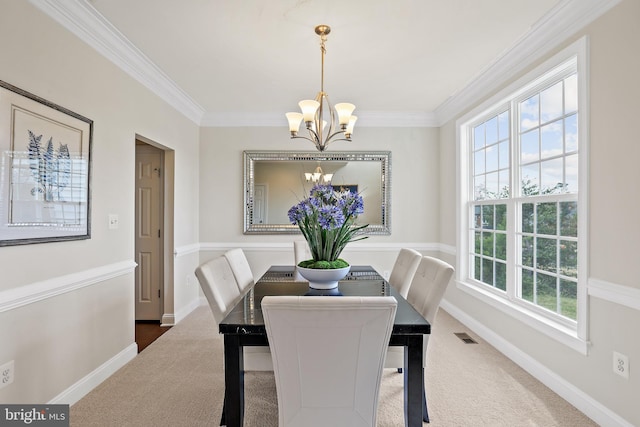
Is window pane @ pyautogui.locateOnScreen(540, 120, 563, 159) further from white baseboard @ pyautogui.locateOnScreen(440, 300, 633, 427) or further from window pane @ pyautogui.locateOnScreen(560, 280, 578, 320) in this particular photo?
white baseboard @ pyautogui.locateOnScreen(440, 300, 633, 427)

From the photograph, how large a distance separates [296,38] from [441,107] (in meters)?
2.35

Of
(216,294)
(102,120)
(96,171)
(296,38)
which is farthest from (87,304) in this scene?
(296,38)

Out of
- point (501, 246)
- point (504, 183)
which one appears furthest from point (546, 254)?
point (504, 183)

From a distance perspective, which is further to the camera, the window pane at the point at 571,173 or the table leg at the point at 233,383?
the window pane at the point at 571,173

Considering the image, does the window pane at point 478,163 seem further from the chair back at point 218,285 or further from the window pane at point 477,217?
the chair back at point 218,285

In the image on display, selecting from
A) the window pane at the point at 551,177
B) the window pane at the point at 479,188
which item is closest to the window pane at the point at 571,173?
the window pane at the point at 551,177

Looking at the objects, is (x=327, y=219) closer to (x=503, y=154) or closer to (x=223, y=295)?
(x=223, y=295)

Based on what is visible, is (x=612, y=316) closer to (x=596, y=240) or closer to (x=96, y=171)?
A: (x=596, y=240)

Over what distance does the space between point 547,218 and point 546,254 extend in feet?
0.89

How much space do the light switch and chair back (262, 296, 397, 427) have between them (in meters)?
1.99

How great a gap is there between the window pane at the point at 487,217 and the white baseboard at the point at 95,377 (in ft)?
11.5

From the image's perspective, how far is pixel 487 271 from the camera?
10.8 feet

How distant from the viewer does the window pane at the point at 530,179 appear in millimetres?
2572

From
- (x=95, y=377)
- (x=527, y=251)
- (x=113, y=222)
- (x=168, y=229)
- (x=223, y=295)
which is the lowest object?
(x=95, y=377)
